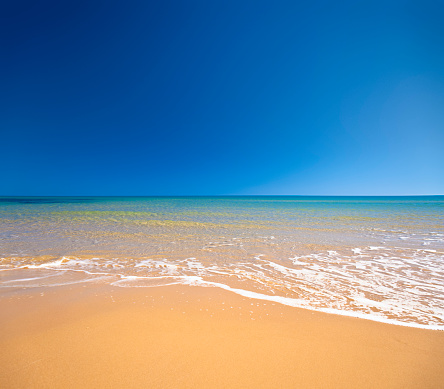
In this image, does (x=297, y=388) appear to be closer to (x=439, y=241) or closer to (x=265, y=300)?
(x=265, y=300)

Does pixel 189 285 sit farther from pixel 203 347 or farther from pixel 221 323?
pixel 203 347

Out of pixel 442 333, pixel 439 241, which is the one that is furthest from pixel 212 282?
pixel 439 241

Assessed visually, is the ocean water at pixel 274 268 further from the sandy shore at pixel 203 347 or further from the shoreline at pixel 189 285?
the sandy shore at pixel 203 347

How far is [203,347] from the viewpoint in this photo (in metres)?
2.72

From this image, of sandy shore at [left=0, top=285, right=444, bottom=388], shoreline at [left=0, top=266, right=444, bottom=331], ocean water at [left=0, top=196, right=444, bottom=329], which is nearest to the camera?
sandy shore at [left=0, top=285, right=444, bottom=388]

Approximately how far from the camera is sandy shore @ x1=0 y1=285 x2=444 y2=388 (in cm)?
226

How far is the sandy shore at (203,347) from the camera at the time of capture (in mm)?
2262

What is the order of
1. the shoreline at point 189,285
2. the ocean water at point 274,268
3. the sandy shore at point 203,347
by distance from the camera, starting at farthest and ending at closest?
the ocean water at point 274,268, the shoreline at point 189,285, the sandy shore at point 203,347

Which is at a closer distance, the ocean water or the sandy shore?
the sandy shore

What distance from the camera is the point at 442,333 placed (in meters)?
3.03

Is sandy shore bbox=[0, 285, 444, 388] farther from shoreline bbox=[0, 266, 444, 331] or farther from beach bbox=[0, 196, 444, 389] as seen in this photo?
shoreline bbox=[0, 266, 444, 331]

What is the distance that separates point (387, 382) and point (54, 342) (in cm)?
357

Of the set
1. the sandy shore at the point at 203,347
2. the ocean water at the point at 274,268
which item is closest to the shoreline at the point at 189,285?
the ocean water at the point at 274,268

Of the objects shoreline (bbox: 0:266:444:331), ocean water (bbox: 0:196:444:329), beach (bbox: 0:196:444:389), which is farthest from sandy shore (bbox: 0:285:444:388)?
ocean water (bbox: 0:196:444:329)
